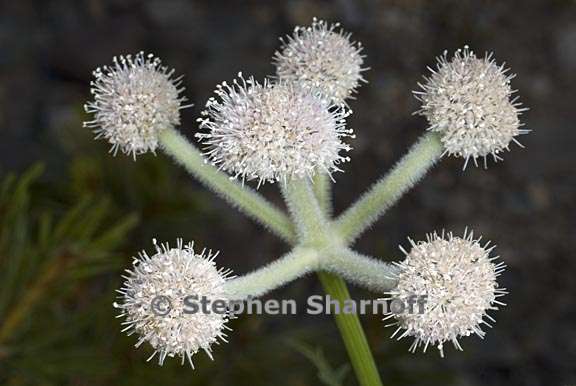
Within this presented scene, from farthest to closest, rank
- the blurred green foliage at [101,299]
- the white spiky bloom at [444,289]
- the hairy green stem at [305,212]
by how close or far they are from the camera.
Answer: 1. the blurred green foliage at [101,299]
2. the hairy green stem at [305,212]
3. the white spiky bloom at [444,289]

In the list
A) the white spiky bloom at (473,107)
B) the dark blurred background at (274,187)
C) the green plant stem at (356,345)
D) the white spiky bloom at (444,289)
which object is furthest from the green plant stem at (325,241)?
the dark blurred background at (274,187)

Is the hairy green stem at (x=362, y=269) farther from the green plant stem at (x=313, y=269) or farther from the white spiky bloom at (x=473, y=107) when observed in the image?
the white spiky bloom at (x=473, y=107)

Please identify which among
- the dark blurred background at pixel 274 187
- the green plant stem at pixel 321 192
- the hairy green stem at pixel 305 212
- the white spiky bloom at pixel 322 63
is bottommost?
the hairy green stem at pixel 305 212

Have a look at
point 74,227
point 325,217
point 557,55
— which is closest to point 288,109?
point 325,217

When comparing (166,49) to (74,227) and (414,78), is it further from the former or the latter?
(74,227)

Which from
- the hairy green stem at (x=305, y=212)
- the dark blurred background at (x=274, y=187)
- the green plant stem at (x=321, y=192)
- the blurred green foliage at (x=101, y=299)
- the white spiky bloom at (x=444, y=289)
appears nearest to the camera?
the white spiky bloom at (x=444, y=289)

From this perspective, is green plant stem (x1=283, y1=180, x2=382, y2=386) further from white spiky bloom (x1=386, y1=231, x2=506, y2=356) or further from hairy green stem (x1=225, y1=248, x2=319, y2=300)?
white spiky bloom (x1=386, y1=231, x2=506, y2=356)
